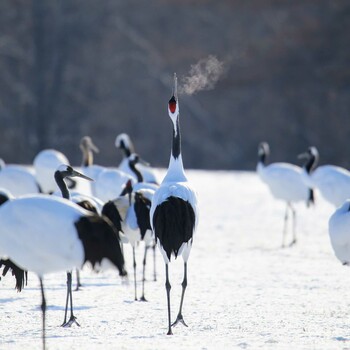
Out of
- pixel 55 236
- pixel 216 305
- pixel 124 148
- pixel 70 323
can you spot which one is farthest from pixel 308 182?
pixel 55 236

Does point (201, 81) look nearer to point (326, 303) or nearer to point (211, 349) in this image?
point (326, 303)

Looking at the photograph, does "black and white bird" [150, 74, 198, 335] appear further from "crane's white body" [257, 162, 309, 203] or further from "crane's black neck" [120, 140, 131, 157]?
"crane's black neck" [120, 140, 131, 157]

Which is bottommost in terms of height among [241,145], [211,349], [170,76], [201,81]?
[211,349]

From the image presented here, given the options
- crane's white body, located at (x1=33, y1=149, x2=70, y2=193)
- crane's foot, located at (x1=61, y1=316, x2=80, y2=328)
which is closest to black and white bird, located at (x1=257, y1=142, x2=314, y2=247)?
crane's white body, located at (x1=33, y1=149, x2=70, y2=193)

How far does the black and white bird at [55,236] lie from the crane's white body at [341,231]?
2.36 m

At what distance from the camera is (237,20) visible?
127 ft

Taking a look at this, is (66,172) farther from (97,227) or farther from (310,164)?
(310,164)

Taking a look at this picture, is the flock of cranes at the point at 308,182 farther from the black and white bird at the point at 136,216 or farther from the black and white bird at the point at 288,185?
the black and white bird at the point at 136,216

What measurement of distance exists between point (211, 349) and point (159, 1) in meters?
34.8

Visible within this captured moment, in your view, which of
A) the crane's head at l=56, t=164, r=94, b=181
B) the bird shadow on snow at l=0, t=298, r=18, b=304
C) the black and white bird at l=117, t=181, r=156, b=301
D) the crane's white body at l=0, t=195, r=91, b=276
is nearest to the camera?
the crane's white body at l=0, t=195, r=91, b=276

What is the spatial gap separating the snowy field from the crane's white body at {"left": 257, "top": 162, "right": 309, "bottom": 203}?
1.35m

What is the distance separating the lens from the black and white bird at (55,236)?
5574 mm

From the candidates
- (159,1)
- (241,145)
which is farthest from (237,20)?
(241,145)

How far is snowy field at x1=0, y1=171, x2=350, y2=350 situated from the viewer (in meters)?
6.17
